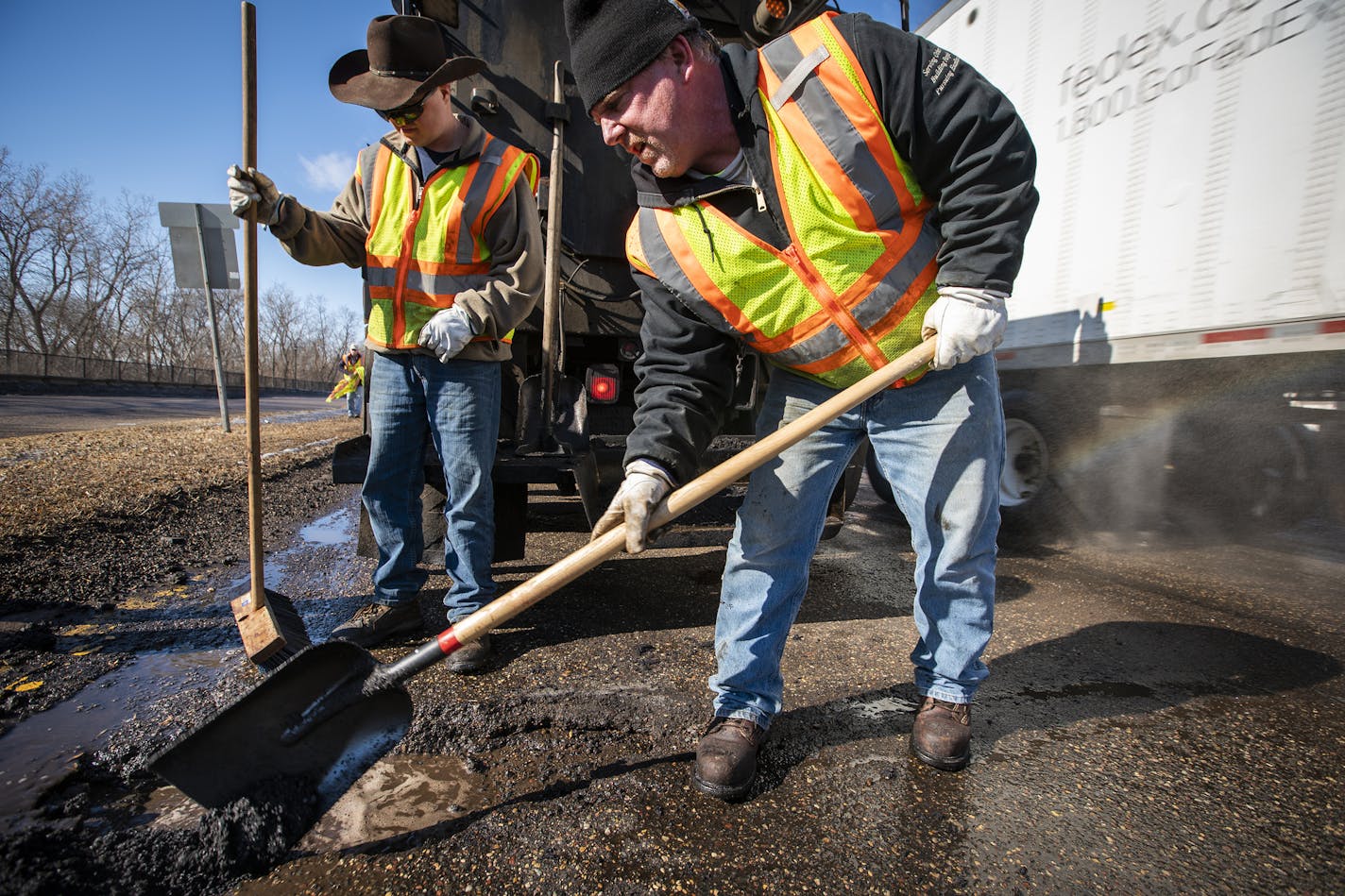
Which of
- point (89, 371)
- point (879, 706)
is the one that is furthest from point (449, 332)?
point (89, 371)

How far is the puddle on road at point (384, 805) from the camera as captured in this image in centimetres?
156

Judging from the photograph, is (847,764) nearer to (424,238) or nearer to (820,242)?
(820,242)

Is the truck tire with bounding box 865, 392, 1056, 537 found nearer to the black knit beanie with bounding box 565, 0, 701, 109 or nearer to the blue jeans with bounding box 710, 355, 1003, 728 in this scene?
the blue jeans with bounding box 710, 355, 1003, 728

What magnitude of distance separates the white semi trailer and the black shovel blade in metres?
4.55

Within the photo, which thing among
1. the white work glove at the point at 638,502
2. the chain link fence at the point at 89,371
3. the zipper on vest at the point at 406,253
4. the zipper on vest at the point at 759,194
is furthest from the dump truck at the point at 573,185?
the chain link fence at the point at 89,371

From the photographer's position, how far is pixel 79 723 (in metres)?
1.94

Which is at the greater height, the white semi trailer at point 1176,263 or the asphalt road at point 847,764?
the white semi trailer at point 1176,263

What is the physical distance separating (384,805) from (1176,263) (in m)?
4.78

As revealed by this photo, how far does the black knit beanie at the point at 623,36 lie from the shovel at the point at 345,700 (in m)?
1.00

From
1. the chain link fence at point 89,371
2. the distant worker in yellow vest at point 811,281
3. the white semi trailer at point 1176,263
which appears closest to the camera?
the distant worker in yellow vest at point 811,281

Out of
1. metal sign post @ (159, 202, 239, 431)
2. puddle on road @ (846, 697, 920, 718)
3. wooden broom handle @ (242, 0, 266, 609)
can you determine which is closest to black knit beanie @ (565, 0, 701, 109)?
wooden broom handle @ (242, 0, 266, 609)

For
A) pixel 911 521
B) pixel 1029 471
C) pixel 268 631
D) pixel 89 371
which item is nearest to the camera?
pixel 911 521

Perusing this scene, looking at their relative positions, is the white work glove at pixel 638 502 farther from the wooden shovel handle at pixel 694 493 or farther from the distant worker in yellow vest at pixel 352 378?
the distant worker in yellow vest at pixel 352 378

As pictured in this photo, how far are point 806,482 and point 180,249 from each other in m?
8.48
